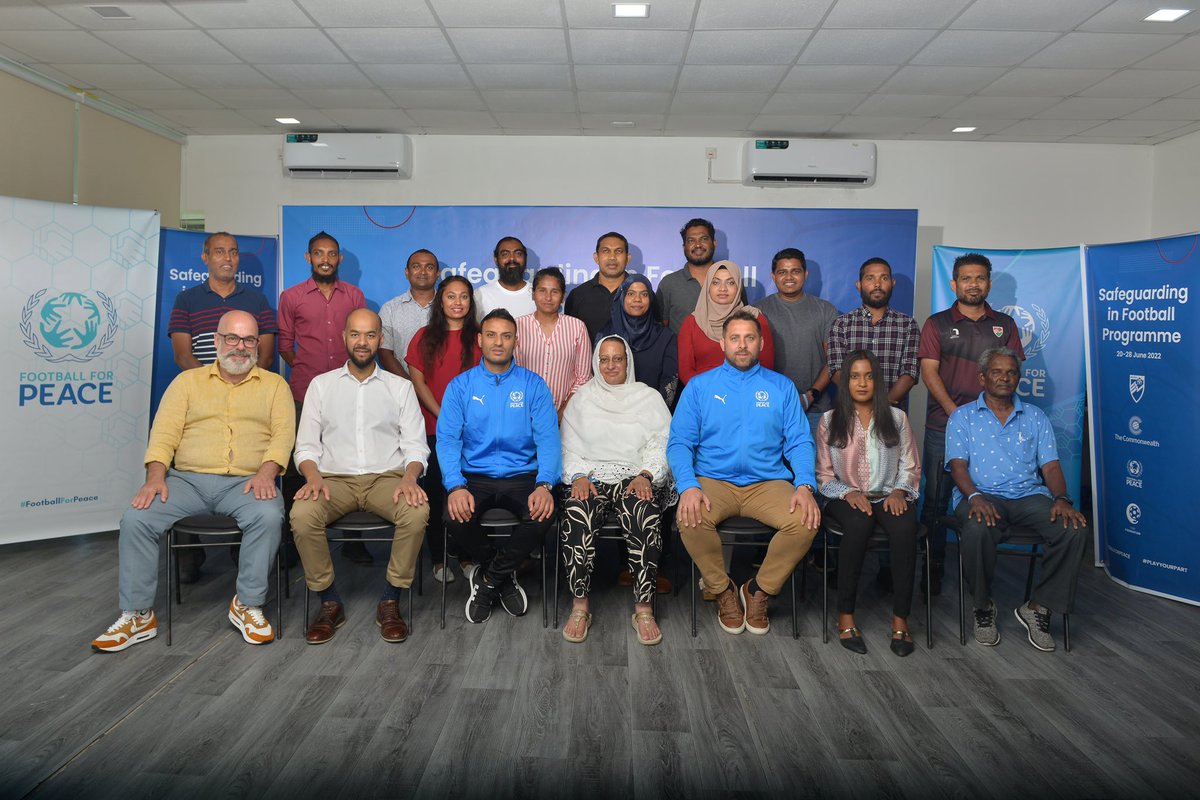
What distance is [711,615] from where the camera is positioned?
355cm

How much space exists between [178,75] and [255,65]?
64 centimetres

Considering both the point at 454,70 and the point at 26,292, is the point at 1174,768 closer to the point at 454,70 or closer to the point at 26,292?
the point at 454,70

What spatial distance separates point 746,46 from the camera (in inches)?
176

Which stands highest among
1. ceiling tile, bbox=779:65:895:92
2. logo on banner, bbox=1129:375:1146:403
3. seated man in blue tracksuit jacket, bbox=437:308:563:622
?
ceiling tile, bbox=779:65:895:92

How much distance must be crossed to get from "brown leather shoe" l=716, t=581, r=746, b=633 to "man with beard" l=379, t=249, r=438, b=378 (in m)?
2.16

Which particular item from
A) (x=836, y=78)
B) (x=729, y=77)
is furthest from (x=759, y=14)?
(x=836, y=78)

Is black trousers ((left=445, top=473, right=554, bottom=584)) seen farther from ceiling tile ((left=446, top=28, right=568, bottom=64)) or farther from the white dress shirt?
ceiling tile ((left=446, top=28, right=568, bottom=64))

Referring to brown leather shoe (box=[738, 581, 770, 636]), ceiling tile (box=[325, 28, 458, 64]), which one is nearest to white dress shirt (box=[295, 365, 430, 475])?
brown leather shoe (box=[738, 581, 770, 636])

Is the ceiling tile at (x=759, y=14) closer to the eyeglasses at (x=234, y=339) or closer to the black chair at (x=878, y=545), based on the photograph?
the black chair at (x=878, y=545)

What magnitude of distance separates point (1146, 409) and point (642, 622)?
9.46ft

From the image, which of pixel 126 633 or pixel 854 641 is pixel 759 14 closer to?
pixel 854 641

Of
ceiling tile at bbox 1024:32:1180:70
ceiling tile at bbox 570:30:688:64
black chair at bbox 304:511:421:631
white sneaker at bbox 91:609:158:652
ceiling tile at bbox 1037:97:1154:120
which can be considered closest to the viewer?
white sneaker at bbox 91:609:158:652

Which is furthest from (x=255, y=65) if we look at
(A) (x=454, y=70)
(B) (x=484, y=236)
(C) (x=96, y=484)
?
(C) (x=96, y=484)

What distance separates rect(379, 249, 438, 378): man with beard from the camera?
4.35 meters
